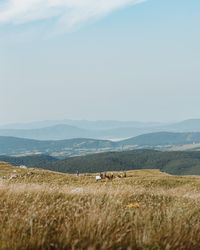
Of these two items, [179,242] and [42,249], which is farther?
[179,242]

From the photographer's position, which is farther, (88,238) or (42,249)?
(88,238)

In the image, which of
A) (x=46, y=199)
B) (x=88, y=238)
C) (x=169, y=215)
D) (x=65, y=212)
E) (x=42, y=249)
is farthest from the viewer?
(x=46, y=199)

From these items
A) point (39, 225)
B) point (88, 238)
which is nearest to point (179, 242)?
point (88, 238)

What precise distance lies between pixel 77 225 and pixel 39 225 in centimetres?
55

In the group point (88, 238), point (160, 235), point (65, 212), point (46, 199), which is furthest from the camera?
point (46, 199)

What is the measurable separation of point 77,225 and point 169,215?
83.2 inches

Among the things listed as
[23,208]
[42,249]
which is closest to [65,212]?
[23,208]

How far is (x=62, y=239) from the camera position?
22.2 feet

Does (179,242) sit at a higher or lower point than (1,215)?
lower

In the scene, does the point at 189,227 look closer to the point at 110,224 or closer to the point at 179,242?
the point at 179,242

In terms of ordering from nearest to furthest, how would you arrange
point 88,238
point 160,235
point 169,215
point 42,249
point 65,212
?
1. point 42,249
2. point 88,238
3. point 160,235
4. point 65,212
5. point 169,215

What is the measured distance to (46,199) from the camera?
33.0 feet

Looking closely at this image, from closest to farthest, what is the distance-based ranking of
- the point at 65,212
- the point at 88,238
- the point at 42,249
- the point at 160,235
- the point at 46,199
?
the point at 42,249 < the point at 88,238 < the point at 160,235 < the point at 65,212 < the point at 46,199

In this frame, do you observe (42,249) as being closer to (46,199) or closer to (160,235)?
(160,235)
